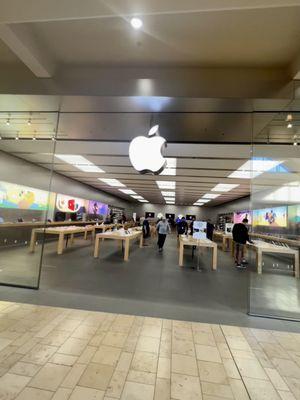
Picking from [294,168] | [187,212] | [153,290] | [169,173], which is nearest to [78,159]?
[169,173]

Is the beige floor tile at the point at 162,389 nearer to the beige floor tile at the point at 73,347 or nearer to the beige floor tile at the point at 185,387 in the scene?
the beige floor tile at the point at 185,387

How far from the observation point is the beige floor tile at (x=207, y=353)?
205 cm

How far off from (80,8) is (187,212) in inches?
928

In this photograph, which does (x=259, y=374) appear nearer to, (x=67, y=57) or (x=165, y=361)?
(x=165, y=361)

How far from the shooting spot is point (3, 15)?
2.15 metres

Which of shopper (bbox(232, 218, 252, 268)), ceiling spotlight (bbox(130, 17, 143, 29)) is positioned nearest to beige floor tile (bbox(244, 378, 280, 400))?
ceiling spotlight (bbox(130, 17, 143, 29))

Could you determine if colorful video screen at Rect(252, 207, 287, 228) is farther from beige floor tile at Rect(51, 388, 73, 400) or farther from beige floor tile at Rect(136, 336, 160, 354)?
beige floor tile at Rect(51, 388, 73, 400)

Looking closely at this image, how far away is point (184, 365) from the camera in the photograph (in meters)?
1.93

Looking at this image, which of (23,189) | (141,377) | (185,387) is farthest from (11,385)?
(23,189)

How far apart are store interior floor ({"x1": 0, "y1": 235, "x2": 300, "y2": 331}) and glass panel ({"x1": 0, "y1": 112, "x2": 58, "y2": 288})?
16 centimetres

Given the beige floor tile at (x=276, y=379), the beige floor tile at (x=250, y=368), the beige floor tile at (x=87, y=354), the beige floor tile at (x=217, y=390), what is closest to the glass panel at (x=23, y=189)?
the beige floor tile at (x=87, y=354)

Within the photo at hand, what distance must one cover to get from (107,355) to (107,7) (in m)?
→ 3.21

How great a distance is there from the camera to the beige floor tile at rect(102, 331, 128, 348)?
7.18 ft

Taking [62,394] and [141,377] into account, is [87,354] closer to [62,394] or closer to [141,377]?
[62,394]
